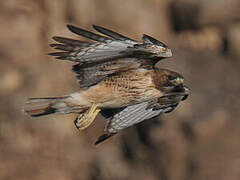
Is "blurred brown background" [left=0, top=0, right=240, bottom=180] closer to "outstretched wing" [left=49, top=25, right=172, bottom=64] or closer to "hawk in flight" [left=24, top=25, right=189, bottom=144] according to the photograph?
"hawk in flight" [left=24, top=25, right=189, bottom=144]

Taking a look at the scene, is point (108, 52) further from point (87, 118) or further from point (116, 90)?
point (87, 118)

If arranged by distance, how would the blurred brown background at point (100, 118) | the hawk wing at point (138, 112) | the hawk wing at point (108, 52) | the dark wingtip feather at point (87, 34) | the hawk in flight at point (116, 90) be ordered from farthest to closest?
the blurred brown background at point (100, 118)
the hawk wing at point (138, 112)
the hawk in flight at point (116, 90)
the hawk wing at point (108, 52)
the dark wingtip feather at point (87, 34)

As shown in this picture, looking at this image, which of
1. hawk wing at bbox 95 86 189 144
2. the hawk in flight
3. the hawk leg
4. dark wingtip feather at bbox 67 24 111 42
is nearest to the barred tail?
the hawk in flight

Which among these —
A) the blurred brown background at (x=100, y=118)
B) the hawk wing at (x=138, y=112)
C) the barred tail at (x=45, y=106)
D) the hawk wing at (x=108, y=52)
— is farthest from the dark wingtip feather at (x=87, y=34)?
the blurred brown background at (x=100, y=118)

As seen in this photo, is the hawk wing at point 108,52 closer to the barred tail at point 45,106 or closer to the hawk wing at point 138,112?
the barred tail at point 45,106

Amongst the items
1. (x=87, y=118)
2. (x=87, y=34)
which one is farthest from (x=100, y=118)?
(x=87, y=34)

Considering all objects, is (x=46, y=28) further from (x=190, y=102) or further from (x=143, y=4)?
(x=190, y=102)

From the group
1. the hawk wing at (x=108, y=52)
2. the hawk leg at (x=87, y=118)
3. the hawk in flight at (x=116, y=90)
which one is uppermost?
the hawk wing at (x=108, y=52)
